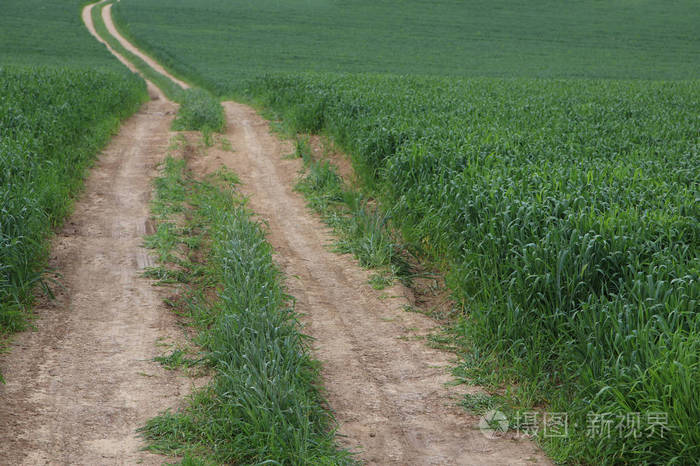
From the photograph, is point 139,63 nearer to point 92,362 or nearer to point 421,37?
point 421,37

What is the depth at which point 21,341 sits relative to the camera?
19.2 feet

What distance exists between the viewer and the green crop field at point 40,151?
672 cm

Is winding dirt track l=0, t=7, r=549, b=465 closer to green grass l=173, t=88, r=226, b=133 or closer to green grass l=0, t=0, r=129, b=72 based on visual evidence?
green grass l=173, t=88, r=226, b=133

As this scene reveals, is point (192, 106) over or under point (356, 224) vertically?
over

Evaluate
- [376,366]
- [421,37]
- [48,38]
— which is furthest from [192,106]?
[421,37]

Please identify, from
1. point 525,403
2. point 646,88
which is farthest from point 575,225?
point 646,88

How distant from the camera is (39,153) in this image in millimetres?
10875

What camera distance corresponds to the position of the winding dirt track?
4504 millimetres

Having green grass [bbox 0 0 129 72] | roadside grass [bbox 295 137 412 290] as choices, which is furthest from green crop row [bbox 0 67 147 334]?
green grass [bbox 0 0 129 72]

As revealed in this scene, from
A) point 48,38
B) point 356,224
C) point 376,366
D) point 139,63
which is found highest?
point 48,38

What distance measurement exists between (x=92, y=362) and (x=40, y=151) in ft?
21.8

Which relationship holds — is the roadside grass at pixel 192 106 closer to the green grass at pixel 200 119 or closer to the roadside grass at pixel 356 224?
the green grass at pixel 200 119

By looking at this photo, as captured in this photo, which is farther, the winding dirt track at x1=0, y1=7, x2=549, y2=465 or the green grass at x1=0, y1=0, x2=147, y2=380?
the green grass at x1=0, y1=0, x2=147, y2=380

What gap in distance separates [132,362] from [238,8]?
6601cm
